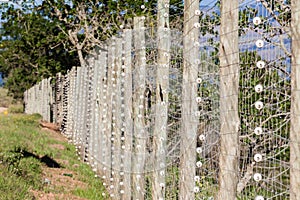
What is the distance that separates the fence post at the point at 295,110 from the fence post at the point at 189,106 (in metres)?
1.62

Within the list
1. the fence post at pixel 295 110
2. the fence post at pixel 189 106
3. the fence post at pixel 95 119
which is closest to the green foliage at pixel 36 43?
the fence post at pixel 95 119

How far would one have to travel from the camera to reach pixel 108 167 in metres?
7.80

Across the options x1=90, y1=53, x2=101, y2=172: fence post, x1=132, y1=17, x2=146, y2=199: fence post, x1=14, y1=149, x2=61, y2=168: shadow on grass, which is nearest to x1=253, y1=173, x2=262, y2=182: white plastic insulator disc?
x1=132, y1=17, x2=146, y2=199: fence post

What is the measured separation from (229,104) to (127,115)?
11.2 ft

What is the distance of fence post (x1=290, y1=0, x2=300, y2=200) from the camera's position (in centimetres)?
240

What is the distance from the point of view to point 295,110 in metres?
2.44

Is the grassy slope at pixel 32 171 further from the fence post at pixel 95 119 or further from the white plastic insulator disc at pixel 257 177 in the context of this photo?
the white plastic insulator disc at pixel 257 177

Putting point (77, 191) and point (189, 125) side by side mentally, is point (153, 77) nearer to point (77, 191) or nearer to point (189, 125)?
point (189, 125)

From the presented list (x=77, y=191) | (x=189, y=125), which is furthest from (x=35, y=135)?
(x=189, y=125)

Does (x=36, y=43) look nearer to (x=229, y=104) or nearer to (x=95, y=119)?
(x=95, y=119)

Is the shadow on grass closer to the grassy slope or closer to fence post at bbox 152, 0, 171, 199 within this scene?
the grassy slope

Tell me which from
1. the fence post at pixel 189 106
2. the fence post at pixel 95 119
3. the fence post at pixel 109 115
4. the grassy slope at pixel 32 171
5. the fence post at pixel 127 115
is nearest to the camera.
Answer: the fence post at pixel 189 106

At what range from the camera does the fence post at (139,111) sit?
19.3 feet

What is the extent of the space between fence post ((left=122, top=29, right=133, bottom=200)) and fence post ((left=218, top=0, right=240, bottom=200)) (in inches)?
126
